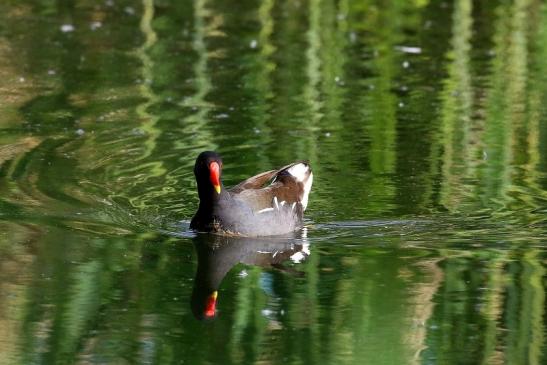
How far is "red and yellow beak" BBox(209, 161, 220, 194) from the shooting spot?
29.2 feet

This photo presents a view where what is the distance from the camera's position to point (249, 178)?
973 centimetres

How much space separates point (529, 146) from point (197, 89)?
343 centimetres

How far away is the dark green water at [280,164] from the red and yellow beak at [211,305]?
57 millimetres

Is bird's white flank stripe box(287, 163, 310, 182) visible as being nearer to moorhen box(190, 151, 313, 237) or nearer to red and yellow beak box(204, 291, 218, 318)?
moorhen box(190, 151, 313, 237)

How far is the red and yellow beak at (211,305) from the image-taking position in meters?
7.57

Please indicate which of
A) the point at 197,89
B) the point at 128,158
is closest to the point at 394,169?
the point at 128,158

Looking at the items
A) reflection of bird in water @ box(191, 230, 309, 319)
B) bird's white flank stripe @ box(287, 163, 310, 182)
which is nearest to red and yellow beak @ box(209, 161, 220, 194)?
reflection of bird in water @ box(191, 230, 309, 319)

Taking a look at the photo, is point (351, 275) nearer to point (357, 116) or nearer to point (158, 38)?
point (357, 116)

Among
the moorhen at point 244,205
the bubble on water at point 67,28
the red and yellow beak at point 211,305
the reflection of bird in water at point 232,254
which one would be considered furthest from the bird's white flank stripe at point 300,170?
the bubble on water at point 67,28

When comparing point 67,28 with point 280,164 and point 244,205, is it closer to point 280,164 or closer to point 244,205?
point 280,164

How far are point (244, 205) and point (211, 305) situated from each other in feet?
4.84

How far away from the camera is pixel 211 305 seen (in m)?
7.74

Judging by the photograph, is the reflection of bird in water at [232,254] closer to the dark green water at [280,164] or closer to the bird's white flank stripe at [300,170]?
the dark green water at [280,164]

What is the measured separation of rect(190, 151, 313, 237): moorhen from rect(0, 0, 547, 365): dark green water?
0.11 meters
